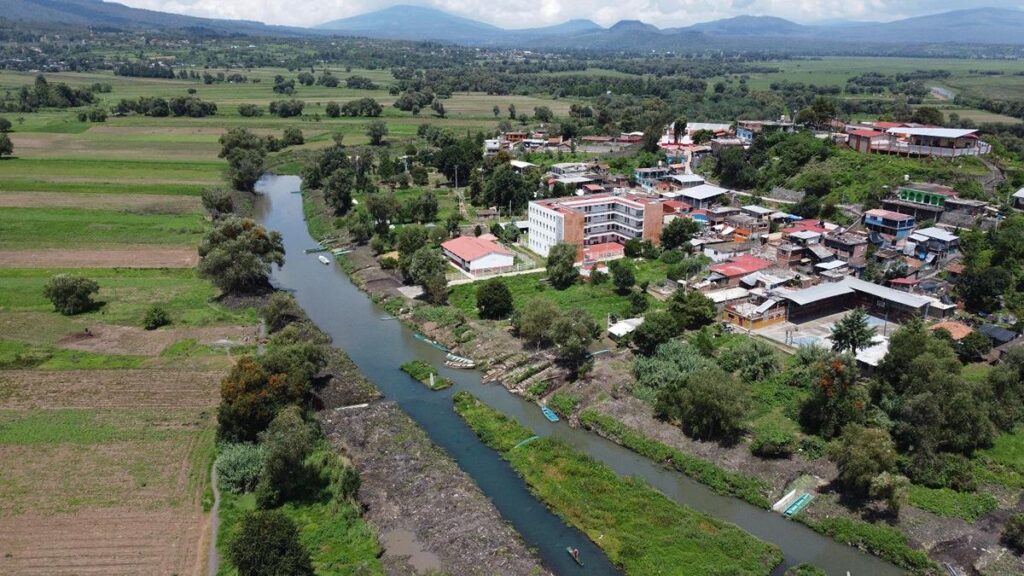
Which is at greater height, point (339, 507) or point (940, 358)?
point (940, 358)

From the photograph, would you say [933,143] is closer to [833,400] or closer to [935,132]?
[935,132]

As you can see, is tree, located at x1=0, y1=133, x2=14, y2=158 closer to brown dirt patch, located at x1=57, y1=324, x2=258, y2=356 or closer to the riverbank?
brown dirt patch, located at x1=57, y1=324, x2=258, y2=356

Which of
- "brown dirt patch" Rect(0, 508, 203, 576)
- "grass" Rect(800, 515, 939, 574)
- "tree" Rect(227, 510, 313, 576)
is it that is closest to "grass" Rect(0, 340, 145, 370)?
"brown dirt patch" Rect(0, 508, 203, 576)

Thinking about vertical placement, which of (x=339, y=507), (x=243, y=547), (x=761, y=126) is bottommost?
(x=339, y=507)

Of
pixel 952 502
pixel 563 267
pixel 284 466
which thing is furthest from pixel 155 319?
pixel 952 502

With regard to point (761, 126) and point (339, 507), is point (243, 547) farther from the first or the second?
point (761, 126)

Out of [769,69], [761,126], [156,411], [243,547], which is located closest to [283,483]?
[243,547]
